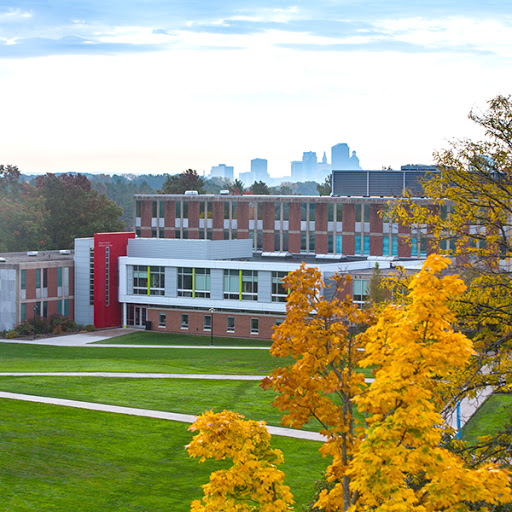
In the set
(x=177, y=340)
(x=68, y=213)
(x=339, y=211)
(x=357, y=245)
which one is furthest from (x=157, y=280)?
(x=68, y=213)

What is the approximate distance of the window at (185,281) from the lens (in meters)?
65.2

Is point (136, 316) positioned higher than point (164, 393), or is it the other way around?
point (136, 316)

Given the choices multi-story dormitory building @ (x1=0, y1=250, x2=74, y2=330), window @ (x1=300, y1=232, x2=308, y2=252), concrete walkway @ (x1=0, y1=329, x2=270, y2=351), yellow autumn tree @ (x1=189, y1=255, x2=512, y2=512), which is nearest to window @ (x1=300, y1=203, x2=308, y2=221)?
window @ (x1=300, y1=232, x2=308, y2=252)

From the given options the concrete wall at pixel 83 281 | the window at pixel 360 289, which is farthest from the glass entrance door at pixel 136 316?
the window at pixel 360 289

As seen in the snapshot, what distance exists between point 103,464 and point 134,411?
6.67m

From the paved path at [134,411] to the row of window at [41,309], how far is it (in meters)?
26.9

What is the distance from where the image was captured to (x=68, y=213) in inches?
4001

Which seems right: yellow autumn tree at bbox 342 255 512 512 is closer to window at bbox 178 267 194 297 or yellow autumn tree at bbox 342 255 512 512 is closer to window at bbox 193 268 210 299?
window at bbox 193 268 210 299

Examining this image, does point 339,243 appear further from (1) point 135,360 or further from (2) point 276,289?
(1) point 135,360

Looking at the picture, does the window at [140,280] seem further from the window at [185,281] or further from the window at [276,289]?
the window at [276,289]

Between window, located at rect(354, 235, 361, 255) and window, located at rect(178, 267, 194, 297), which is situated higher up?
window, located at rect(354, 235, 361, 255)

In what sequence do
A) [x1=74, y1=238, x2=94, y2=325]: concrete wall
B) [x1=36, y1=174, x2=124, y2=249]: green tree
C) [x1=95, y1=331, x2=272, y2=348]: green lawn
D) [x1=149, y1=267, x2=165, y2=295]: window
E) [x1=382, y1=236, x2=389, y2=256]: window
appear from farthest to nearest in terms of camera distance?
[x1=36, y1=174, x2=124, y2=249]: green tree, [x1=382, y1=236, x2=389, y2=256]: window, [x1=74, y1=238, x2=94, y2=325]: concrete wall, [x1=149, y1=267, x2=165, y2=295]: window, [x1=95, y1=331, x2=272, y2=348]: green lawn

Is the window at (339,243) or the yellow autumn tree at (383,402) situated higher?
the window at (339,243)

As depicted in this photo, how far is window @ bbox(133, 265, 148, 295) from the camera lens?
220 feet
